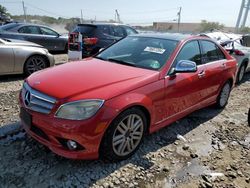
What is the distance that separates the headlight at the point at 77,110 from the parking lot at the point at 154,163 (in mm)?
730

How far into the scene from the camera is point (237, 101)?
21.0 feet

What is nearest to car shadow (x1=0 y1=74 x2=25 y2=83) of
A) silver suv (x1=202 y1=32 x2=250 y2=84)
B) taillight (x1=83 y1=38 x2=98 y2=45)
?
taillight (x1=83 y1=38 x2=98 y2=45)

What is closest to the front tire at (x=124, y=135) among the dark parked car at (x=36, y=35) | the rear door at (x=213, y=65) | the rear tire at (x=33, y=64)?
the rear door at (x=213, y=65)

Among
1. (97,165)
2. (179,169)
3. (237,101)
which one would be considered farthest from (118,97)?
(237,101)

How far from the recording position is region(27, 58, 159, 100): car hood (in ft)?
10.1

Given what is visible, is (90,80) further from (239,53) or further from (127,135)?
(239,53)

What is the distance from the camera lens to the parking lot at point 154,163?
10.2 ft

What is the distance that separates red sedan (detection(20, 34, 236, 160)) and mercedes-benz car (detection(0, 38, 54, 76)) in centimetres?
303

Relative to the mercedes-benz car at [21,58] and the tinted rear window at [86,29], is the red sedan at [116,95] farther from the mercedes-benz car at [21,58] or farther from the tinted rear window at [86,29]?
the tinted rear window at [86,29]

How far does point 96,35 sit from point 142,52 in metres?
5.91

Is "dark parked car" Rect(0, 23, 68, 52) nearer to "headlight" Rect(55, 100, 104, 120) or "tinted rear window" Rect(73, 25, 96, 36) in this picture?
"tinted rear window" Rect(73, 25, 96, 36)

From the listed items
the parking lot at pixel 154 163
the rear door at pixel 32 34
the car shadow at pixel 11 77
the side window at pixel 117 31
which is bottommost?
the car shadow at pixel 11 77

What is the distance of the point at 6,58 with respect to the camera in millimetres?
6496

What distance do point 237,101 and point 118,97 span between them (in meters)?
4.26
